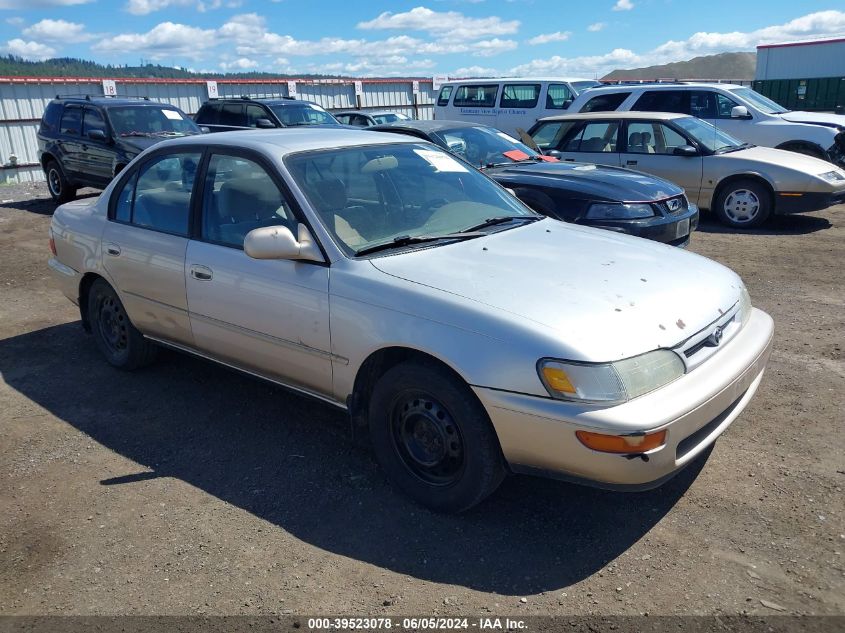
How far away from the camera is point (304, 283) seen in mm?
3609

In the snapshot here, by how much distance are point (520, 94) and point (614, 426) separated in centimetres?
1389

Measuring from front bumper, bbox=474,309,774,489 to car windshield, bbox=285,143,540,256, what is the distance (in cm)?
118

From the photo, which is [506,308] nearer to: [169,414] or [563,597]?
[563,597]

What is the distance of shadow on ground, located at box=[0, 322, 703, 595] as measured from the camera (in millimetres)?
3080

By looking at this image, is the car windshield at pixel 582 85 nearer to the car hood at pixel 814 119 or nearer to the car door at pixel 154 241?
the car hood at pixel 814 119

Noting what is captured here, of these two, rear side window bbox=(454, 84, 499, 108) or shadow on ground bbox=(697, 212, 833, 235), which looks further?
rear side window bbox=(454, 84, 499, 108)

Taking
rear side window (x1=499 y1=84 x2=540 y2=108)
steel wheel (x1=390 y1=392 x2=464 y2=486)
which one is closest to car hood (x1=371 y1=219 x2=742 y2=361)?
steel wheel (x1=390 y1=392 x2=464 y2=486)

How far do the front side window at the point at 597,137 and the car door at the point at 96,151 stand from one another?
7364 mm

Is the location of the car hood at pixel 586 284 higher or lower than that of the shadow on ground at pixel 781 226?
higher

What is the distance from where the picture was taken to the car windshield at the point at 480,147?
26.6 feet

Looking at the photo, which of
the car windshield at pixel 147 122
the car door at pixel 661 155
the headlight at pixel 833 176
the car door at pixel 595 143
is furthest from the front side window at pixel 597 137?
the car windshield at pixel 147 122

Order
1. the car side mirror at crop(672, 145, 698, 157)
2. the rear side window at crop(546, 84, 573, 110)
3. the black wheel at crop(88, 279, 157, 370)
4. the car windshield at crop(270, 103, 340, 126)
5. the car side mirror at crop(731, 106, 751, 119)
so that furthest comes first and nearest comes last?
the rear side window at crop(546, 84, 573, 110) < the car windshield at crop(270, 103, 340, 126) < the car side mirror at crop(731, 106, 751, 119) < the car side mirror at crop(672, 145, 698, 157) < the black wheel at crop(88, 279, 157, 370)

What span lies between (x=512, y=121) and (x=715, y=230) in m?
6.79

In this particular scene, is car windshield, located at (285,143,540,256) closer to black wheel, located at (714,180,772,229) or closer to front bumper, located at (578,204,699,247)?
front bumper, located at (578,204,699,247)
